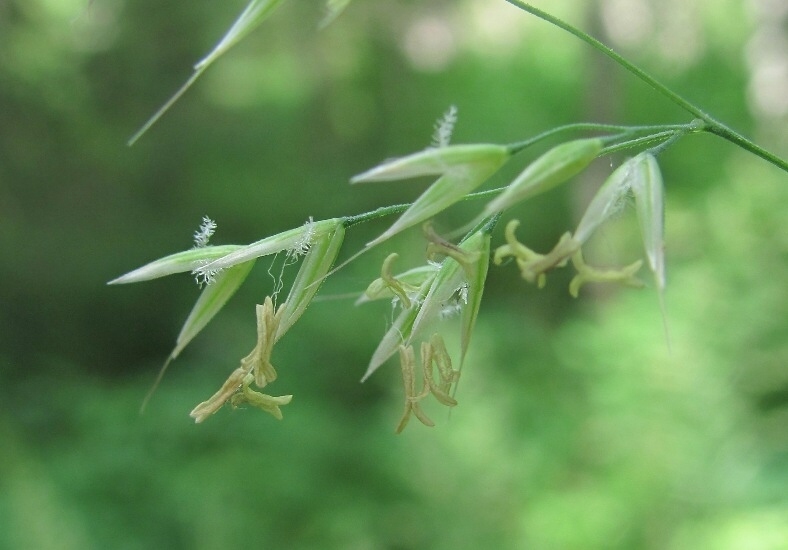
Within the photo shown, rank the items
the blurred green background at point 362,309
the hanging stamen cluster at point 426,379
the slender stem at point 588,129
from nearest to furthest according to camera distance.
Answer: the slender stem at point 588,129 < the hanging stamen cluster at point 426,379 < the blurred green background at point 362,309

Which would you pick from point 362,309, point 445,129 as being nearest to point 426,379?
point 445,129

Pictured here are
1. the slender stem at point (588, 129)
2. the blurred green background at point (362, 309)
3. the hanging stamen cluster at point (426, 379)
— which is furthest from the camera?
the blurred green background at point (362, 309)

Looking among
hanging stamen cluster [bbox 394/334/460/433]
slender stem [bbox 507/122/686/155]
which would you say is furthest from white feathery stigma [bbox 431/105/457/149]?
hanging stamen cluster [bbox 394/334/460/433]

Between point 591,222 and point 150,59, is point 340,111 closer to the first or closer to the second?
point 150,59

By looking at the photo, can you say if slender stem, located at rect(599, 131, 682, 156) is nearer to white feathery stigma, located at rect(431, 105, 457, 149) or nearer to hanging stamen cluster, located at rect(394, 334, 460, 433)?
white feathery stigma, located at rect(431, 105, 457, 149)

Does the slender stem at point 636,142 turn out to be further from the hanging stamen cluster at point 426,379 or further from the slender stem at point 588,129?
the hanging stamen cluster at point 426,379

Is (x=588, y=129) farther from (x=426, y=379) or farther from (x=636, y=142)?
(x=426, y=379)

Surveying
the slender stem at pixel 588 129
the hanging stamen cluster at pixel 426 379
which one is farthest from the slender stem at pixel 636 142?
the hanging stamen cluster at pixel 426 379

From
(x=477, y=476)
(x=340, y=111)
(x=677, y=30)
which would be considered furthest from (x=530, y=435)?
(x=677, y=30)
